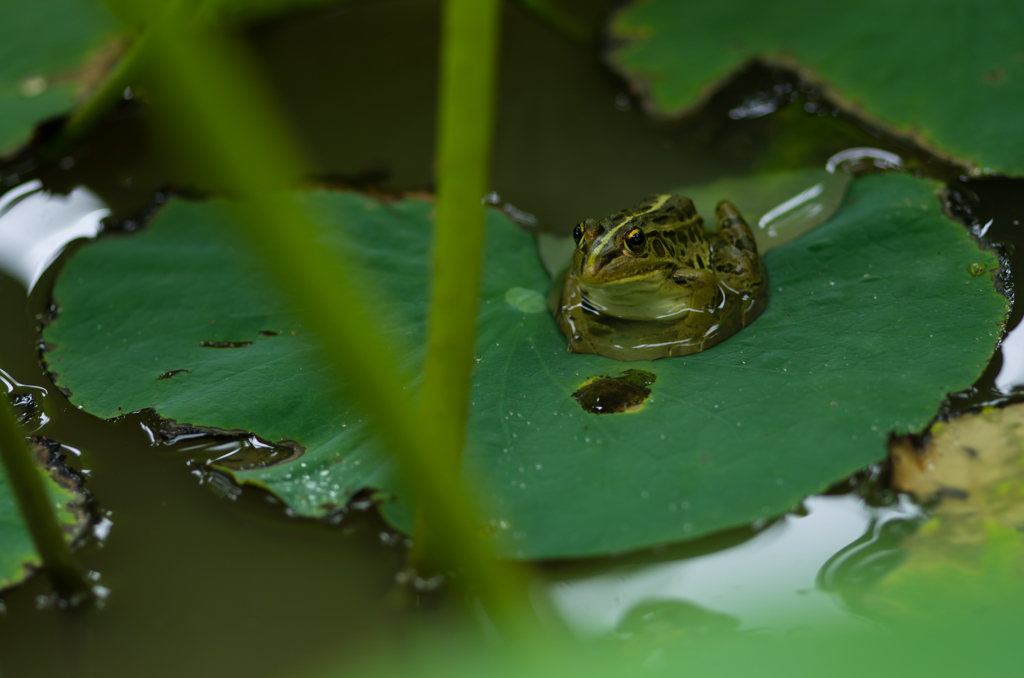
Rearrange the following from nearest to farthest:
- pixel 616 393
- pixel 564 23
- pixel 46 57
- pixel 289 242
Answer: pixel 289 242 < pixel 616 393 < pixel 46 57 < pixel 564 23

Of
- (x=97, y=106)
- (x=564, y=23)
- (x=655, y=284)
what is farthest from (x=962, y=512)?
(x=97, y=106)

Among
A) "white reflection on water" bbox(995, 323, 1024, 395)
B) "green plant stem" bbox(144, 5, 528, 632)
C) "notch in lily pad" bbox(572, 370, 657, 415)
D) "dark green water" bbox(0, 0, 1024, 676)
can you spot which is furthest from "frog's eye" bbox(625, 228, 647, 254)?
"green plant stem" bbox(144, 5, 528, 632)

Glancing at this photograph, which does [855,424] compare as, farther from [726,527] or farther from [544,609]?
[544,609]

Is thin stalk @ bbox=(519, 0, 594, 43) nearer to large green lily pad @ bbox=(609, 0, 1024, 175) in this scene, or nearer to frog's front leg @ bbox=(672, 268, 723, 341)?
large green lily pad @ bbox=(609, 0, 1024, 175)

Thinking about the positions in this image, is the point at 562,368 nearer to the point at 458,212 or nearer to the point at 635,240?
the point at 635,240

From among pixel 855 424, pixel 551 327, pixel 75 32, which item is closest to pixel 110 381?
pixel 551 327

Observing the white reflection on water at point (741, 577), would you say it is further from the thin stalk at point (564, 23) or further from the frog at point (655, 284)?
the thin stalk at point (564, 23)
